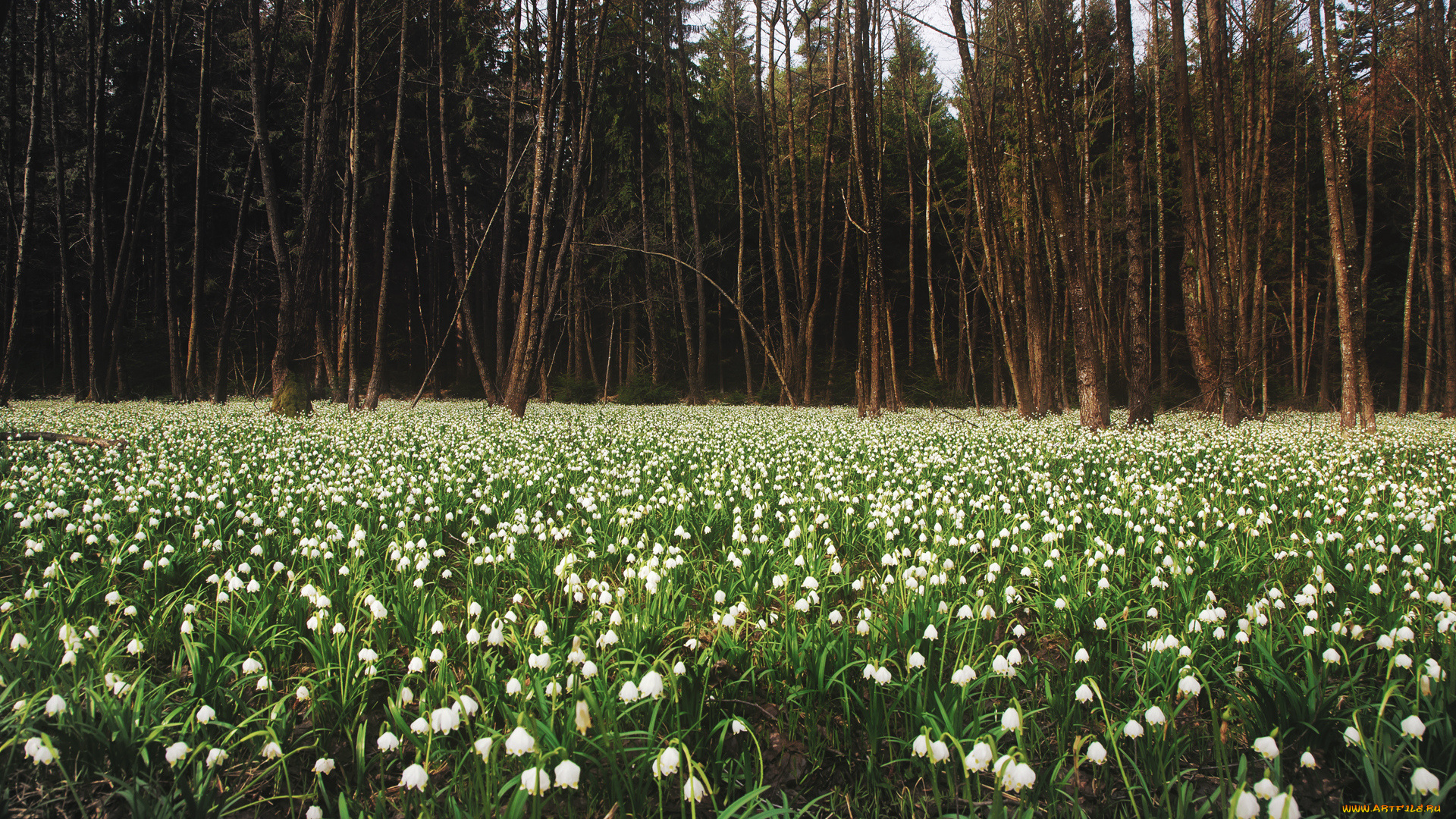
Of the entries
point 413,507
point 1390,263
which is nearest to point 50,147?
point 413,507

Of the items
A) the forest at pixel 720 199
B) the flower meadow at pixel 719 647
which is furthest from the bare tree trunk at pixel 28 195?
the flower meadow at pixel 719 647

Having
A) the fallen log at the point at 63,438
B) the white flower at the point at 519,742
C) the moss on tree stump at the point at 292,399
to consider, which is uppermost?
the moss on tree stump at the point at 292,399

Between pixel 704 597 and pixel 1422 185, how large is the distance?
94.4 feet

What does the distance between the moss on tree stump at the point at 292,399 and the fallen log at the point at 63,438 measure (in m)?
4.95

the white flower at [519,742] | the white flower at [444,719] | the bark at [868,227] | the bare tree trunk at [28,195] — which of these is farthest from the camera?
the bare tree trunk at [28,195]

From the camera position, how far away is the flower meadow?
1956mm

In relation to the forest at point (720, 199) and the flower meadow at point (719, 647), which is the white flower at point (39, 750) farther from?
the forest at point (720, 199)

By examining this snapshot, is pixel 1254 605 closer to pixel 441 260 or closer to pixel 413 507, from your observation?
pixel 413 507

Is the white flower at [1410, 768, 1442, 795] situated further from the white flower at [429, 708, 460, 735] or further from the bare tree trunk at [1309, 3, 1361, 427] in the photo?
the bare tree trunk at [1309, 3, 1361, 427]

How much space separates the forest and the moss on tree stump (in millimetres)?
158

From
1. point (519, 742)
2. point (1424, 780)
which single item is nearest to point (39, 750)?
point (519, 742)

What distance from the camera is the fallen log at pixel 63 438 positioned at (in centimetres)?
809

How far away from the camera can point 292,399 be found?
44.7ft

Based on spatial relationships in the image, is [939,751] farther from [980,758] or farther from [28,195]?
[28,195]
